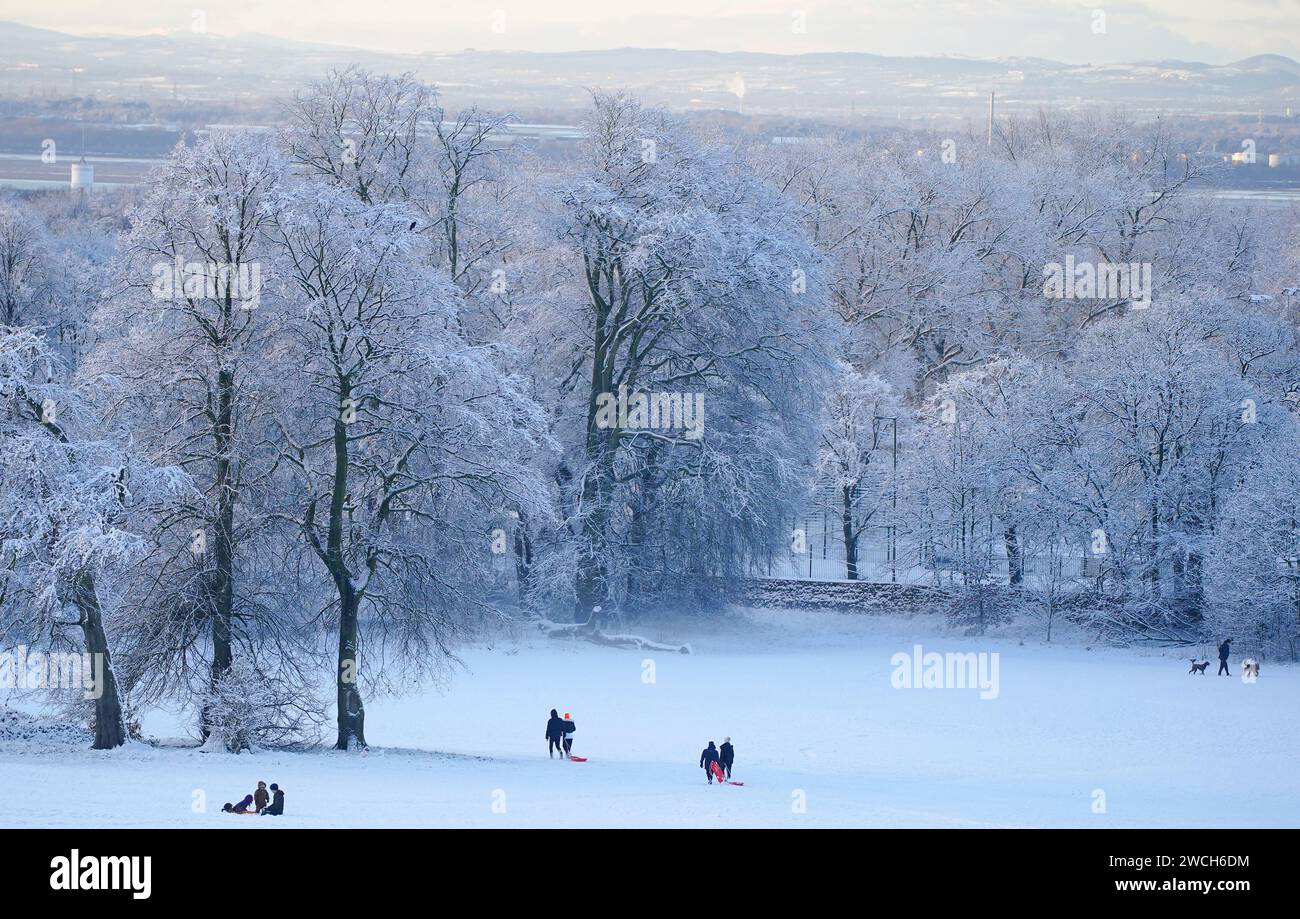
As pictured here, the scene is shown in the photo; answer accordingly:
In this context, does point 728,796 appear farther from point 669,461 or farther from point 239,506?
point 669,461

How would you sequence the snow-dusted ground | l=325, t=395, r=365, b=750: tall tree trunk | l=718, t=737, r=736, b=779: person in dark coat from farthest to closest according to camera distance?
l=325, t=395, r=365, b=750: tall tree trunk, l=718, t=737, r=736, b=779: person in dark coat, the snow-dusted ground

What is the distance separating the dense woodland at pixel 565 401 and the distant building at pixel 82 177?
222ft

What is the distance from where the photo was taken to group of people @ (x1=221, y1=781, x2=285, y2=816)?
2141cm

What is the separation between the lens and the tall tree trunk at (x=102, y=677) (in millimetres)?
26203

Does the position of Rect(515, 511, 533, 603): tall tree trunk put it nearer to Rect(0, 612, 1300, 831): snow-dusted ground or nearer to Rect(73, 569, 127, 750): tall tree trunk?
Rect(0, 612, 1300, 831): snow-dusted ground

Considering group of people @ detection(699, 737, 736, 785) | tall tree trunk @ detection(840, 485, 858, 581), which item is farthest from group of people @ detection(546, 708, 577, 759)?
tall tree trunk @ detection(840, 485, 858, 581)

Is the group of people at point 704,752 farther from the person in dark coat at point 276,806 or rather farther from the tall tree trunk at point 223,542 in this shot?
the person in dark coat at point 276,806

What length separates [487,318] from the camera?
44281mm

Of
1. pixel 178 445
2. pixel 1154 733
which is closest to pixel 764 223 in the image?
pixel 1154 733

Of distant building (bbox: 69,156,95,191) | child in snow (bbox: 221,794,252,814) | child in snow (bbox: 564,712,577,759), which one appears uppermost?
distant building (bbox: 69,156,95,191)

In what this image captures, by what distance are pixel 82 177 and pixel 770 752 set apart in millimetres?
134269

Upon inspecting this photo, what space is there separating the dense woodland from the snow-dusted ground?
1811mm

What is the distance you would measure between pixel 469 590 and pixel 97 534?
27.5 feet

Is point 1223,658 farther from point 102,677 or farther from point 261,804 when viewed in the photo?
point 102,677
